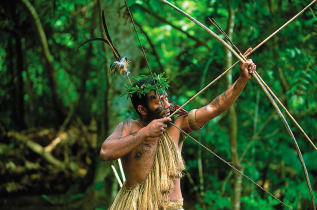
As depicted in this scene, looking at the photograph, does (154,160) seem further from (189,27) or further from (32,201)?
(32,201)

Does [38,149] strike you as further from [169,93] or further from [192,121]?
[192,121]

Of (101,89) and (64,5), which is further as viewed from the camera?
(101,89)

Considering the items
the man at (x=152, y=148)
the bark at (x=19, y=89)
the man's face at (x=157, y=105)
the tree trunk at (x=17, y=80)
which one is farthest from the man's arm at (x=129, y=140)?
the bark at (x=19, y=89)

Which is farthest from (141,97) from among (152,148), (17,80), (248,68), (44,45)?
(17,80)

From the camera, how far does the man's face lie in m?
2.85

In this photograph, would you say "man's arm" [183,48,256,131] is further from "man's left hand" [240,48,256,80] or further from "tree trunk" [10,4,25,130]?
"tree trunk" [10,4,25,130]

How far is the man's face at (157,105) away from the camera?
2846 millimetres

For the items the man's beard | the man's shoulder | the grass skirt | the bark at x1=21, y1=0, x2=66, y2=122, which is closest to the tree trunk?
the bark at x1=21, y1=0, x2=66, y2=122

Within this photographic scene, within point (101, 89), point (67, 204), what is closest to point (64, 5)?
point (101, 89)

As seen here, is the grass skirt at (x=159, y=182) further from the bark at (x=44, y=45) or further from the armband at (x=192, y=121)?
the bark at (x=44, y=45)

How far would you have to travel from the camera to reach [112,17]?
5.41 meters

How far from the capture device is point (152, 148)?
293 centimetres

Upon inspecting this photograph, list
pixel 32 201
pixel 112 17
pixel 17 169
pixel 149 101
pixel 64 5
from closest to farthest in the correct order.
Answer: pixel 149 101
pixel 64 5
pixel 112 17
pixel 32 201
pixel 17 169

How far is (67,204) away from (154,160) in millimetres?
4209
